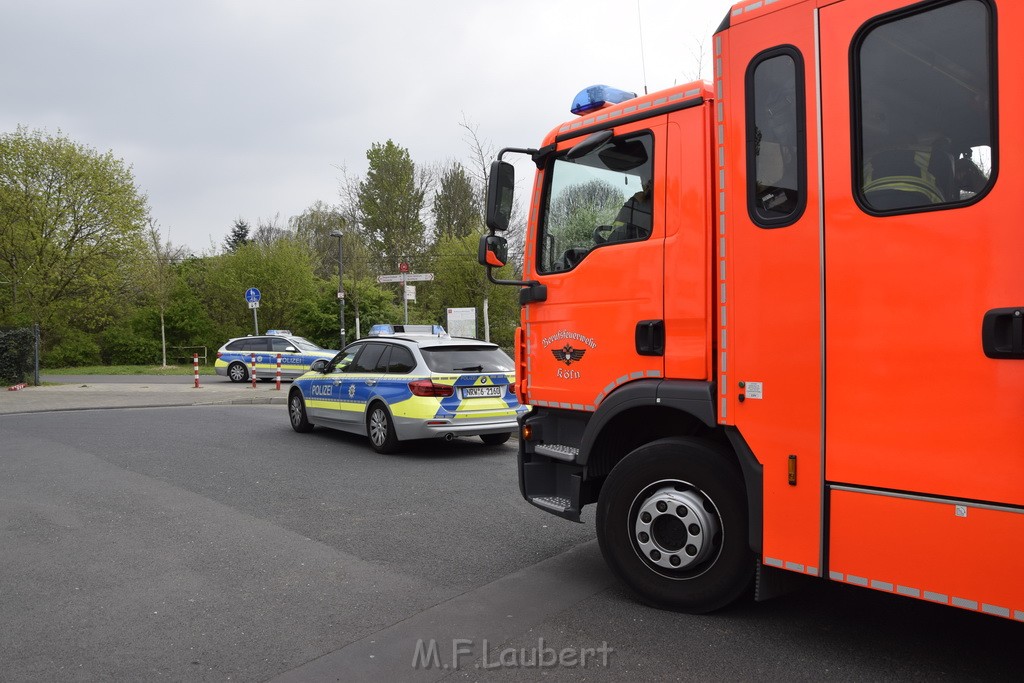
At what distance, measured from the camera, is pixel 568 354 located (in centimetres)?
466

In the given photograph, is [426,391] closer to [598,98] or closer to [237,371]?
[598,98]

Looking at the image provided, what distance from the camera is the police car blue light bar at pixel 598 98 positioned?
4707 millimetres

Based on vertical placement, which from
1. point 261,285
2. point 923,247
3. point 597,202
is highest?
point 261,285

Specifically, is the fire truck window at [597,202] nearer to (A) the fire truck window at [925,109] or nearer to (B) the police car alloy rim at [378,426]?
(A) the fire truck window at [925,109]

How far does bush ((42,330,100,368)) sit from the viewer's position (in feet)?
129

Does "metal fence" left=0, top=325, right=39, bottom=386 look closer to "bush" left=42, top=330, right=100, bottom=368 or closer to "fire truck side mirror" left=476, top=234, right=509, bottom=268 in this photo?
"bush" left=42, top=330, right=100, bottom=368

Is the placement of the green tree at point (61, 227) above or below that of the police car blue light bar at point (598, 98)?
above

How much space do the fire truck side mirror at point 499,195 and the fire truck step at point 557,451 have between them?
1.38 m

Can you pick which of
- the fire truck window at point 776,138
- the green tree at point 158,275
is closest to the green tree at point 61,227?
the green tree at point 158,275

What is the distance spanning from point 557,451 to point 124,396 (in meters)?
17.4

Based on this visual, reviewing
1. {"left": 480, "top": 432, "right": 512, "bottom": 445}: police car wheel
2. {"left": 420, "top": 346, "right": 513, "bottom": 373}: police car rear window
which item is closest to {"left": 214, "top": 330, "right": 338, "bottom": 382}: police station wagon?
{"left": 480, "top": 432, "right": 512, "bottom": 445}: police car wheel

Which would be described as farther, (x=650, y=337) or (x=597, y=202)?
(x=597, y=202)

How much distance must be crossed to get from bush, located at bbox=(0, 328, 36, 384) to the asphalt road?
17631 millimetres

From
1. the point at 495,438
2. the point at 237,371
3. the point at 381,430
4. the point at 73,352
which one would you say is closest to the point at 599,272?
the point at 381,430
